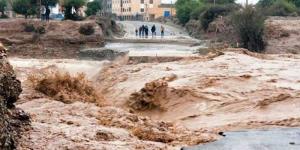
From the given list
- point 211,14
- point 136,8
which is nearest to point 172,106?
point 211,14

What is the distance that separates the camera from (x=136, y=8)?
137875 millimetres

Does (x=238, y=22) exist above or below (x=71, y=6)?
below

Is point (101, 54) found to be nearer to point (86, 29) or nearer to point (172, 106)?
point (86, 29)

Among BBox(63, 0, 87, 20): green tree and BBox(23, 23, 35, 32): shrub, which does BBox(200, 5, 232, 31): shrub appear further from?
BBox(23, 23, 35, 32): shrub

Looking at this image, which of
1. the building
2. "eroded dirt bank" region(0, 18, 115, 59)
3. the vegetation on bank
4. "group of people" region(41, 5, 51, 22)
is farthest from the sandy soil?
the building

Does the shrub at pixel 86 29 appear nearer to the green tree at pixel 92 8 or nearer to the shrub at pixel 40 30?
the shrub at pixel 40 30

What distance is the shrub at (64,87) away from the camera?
22.5 m

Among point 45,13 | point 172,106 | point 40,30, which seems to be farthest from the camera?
point 45,13

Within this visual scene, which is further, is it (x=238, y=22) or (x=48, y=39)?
(x=48, y=39)

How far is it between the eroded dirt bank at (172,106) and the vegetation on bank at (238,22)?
600 inches

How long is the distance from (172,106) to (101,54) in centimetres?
2380

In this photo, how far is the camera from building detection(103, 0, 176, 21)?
13544 centimetres

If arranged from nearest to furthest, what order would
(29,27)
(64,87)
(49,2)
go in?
(64,87) → (29,27) → (49,2)

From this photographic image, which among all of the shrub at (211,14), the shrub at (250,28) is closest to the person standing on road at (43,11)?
the shrub at (211,14)
